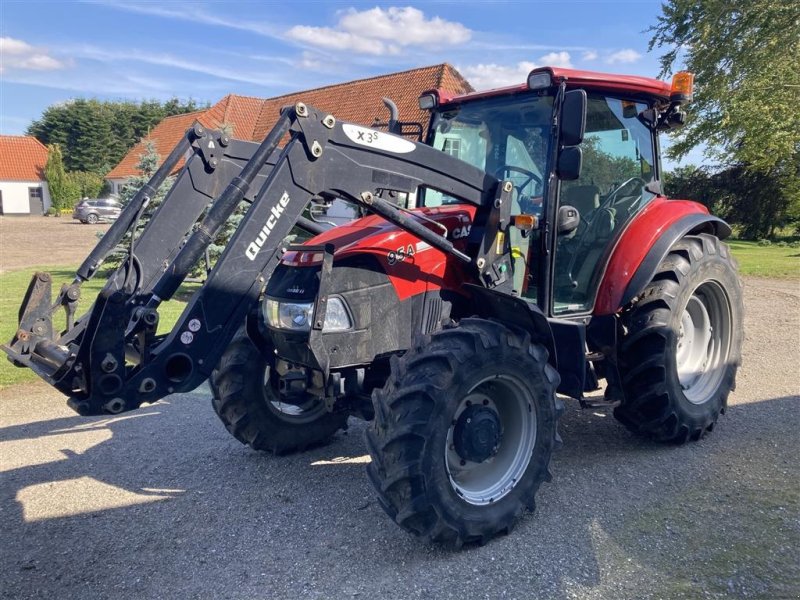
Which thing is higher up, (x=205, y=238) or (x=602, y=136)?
(x=602, y=136)

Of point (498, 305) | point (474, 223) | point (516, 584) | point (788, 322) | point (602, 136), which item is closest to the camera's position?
point (516, 584)

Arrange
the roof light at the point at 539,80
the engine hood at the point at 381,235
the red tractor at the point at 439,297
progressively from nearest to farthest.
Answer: the red tractor at the point at 439,297 → the engine hood at the point at 381,235 → the roof light at the point at 539,80

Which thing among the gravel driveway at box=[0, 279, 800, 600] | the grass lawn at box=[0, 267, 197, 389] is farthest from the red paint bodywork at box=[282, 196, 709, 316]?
the grass lawn at box=[0, 267, 197, 389]

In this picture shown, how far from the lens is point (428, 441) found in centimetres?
324

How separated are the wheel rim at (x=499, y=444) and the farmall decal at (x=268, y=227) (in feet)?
4.45

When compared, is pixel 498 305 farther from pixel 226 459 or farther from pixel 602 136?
pixel 226 459

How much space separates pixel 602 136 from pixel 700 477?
2.40 m

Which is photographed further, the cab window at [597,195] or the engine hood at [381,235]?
the cab window at [597,195]

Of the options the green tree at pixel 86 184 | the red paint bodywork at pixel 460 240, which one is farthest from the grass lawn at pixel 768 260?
the green tree at pixel 86 184

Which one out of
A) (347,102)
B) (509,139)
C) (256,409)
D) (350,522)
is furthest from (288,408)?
(347,102)

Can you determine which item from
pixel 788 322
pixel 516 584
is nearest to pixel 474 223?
pixel 516 584

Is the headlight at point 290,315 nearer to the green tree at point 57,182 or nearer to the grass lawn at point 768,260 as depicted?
the grass lawn at point 768,260

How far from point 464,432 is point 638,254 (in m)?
1.91

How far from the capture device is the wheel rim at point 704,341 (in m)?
5.23
